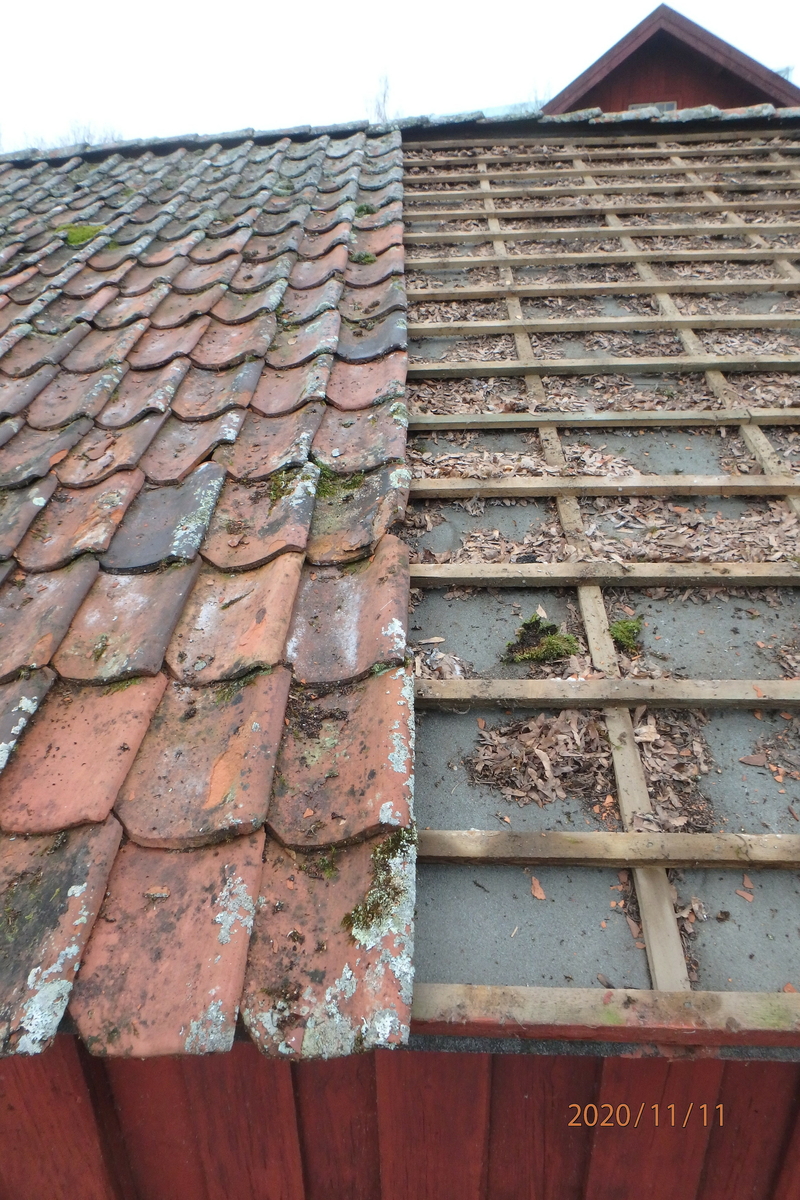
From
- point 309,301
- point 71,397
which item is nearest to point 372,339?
point 309,301

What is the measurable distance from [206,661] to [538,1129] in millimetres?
1431

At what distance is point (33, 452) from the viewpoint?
2.21 m

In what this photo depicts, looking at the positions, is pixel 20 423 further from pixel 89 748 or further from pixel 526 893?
pixel 526 893

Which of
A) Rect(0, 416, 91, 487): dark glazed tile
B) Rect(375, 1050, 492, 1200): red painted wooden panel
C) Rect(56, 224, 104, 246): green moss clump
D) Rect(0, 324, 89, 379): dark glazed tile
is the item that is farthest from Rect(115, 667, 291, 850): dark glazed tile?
Rect(56, 224, 104, 246): green moss clump

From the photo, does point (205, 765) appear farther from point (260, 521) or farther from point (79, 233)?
point (79, 233)

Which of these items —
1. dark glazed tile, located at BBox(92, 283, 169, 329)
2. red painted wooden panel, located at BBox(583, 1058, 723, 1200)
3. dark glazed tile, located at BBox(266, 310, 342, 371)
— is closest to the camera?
red painted wooden panel, located at BBox(583, 1058, 723, 1200)

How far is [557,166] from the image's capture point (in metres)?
4.59

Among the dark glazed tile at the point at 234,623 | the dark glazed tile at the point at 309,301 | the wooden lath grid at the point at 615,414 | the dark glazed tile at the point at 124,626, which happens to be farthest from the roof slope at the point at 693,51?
the dark glazed tile at the point at 124,626

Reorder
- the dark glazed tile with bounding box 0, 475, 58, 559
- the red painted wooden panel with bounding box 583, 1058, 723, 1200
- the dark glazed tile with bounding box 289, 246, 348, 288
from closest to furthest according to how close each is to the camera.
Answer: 1. the red painted wooden panel with bounding box 583, 1058, 723, 1200
2. the dark glazed tile with bounding box 0, 475, 58, 559
3. the dark glazed tile with bounding box 289, 246, 348, 288

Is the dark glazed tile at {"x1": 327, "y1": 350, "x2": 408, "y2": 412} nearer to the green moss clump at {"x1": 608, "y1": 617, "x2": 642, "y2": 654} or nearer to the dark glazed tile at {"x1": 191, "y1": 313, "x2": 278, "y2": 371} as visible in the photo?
the dark glazed tile at {"x1": 191, "y1": 313, "x2": 278, "y2": 371}

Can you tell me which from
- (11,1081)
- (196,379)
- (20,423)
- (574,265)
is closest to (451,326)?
(574,265)

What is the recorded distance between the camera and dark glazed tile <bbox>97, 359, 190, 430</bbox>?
231 centimetres

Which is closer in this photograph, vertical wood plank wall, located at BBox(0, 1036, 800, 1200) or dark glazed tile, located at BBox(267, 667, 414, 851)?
dark glazed tile, located at BBox(267, 667, 414, 851)

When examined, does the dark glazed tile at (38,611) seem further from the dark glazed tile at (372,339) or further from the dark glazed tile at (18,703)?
the dark glazed tile at (372,339)
